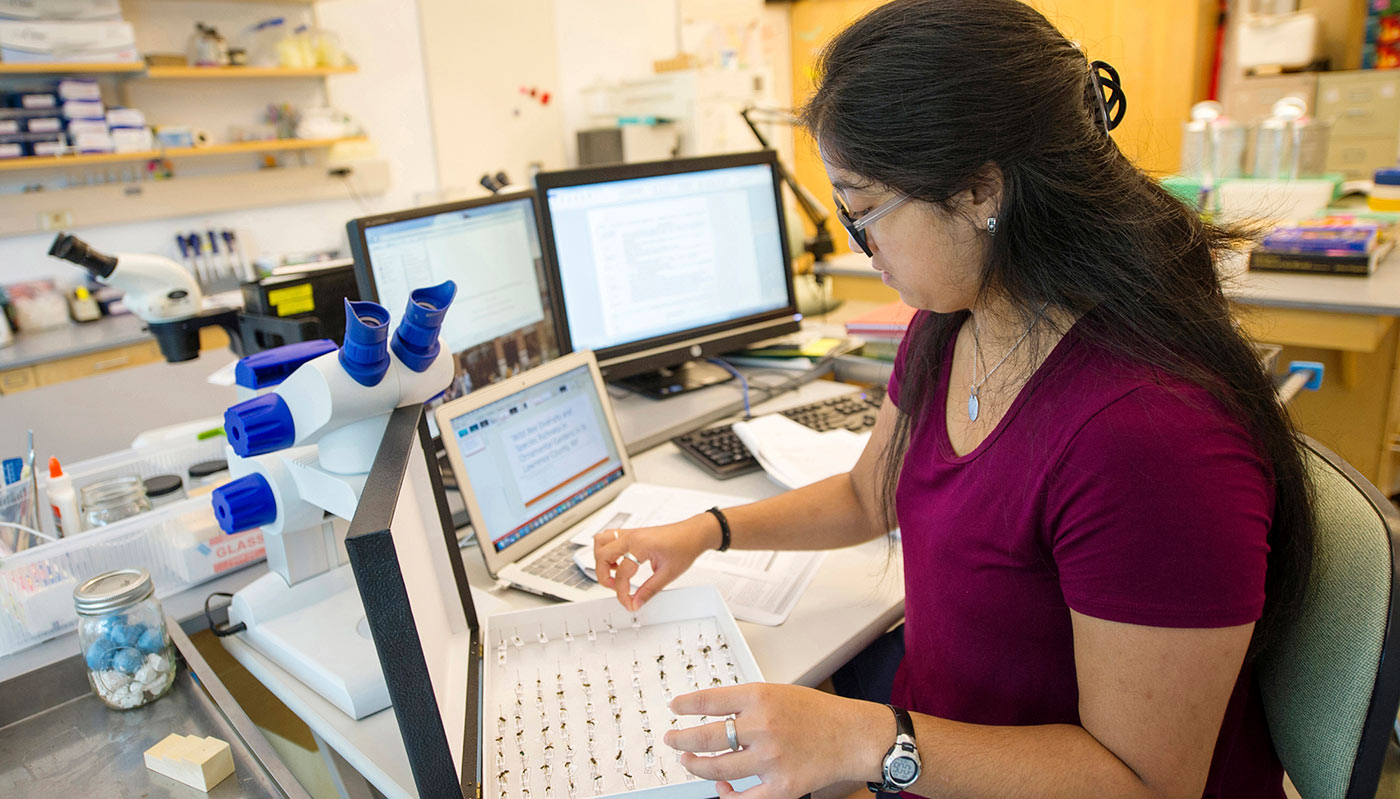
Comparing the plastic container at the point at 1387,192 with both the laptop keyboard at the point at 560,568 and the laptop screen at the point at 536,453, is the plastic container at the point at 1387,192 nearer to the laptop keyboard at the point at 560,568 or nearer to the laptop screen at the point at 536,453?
the laptop screen at the point at 536,453

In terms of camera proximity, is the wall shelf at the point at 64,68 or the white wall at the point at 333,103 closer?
the wall shelf at the point at 64,68

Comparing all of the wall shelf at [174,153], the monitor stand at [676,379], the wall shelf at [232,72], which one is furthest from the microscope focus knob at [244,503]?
the wall shelf at [232,72]

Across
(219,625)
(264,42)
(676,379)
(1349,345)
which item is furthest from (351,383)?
(264,42)

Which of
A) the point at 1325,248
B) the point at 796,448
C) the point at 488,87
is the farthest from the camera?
the point at 488,87

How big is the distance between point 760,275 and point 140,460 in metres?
1.18

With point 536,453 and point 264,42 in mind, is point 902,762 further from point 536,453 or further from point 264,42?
point 264,42

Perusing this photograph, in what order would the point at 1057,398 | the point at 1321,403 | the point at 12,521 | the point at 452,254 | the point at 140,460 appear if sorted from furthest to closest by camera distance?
the point at 1321,403 → the point at 452,254 → the point at 140,460 → the point at 12,521 → the point at 1057,398

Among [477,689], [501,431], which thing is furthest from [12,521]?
[477,689]

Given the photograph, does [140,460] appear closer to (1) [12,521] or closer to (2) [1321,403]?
(1) [12,521]

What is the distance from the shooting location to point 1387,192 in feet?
9.60

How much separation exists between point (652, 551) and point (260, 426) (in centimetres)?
45

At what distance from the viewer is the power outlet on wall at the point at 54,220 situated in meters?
3.30

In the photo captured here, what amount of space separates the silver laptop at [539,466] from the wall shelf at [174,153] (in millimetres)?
2855

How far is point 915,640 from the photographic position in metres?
0.97
